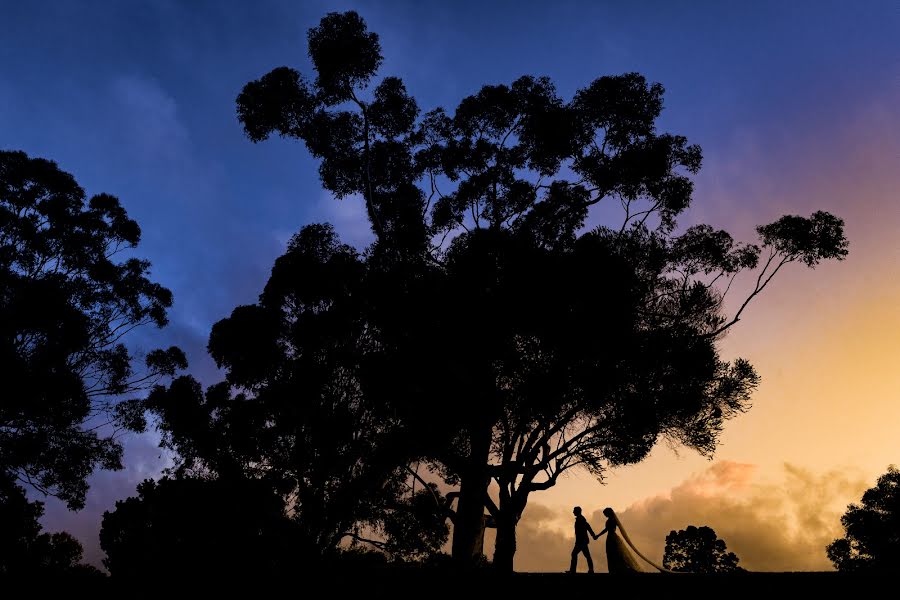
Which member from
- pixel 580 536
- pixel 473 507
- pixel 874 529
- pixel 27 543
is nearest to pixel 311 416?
pixel 473 507

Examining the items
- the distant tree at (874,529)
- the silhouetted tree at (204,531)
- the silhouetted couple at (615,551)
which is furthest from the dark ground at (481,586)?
the distant tree at (874,529)

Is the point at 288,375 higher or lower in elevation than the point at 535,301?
lower

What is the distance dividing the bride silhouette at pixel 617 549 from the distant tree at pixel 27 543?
2228 centimetres

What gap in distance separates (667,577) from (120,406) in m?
29.5

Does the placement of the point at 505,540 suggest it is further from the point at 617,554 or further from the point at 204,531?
the point at 204,531

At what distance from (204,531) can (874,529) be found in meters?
47.7

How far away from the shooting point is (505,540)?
17266mm

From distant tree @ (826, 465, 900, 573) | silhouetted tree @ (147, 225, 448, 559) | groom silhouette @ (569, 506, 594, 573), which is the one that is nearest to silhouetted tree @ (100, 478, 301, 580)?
silhouetted tree @ (147, 225, 448, 559)

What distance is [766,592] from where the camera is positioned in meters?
8.27

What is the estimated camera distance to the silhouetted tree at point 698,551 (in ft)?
174

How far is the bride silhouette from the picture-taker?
1282cm

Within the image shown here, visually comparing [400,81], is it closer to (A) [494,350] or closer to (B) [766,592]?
(A) [494,350]

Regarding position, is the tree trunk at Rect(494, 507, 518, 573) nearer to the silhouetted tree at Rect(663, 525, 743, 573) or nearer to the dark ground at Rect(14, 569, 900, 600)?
the dark ground at Rect(14, 569, 900, 600)

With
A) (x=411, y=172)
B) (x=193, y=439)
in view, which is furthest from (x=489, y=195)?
(x=193, y=439)
